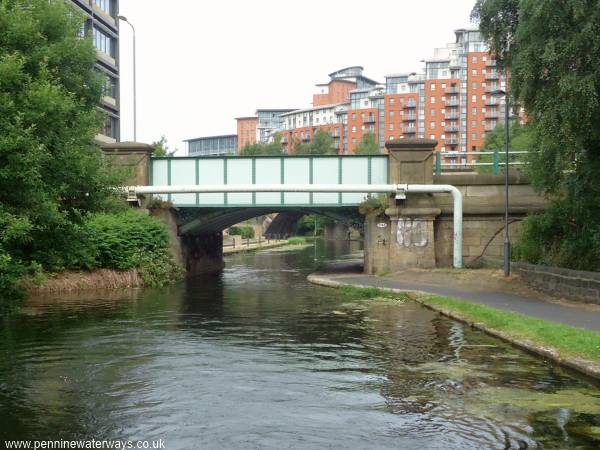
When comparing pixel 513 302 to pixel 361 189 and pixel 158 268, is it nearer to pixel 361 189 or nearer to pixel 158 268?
pixel 361 189

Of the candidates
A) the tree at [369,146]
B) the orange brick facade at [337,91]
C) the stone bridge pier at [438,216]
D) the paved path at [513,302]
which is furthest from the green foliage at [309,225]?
the paved path at [513,302]

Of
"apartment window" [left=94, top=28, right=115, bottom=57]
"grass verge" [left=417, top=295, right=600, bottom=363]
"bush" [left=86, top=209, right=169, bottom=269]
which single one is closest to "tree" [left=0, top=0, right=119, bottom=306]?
"bush" [left=86, top=209, right=169, bottom=269]

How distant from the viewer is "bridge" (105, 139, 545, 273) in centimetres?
3059

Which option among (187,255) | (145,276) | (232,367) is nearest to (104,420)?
(232,367)

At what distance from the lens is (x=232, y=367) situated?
1243 centimetres

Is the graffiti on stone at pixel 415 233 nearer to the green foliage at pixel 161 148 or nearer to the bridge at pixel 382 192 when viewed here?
the bridge at pixel 382 192

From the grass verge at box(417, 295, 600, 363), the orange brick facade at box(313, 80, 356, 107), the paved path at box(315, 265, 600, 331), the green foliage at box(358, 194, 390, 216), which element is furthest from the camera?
the orange brick facade at box(313, 80, 356, 107)

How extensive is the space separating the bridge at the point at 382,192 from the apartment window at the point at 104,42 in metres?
35.6

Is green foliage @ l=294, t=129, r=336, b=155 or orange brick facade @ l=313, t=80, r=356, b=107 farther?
orange brick facade @ l=313, t=80, r=356, b=107

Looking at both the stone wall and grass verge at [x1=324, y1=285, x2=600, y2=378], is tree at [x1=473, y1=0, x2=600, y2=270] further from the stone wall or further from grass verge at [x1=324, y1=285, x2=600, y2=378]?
grass verge at [x1=324, y1=285, x2=600, y2=378]

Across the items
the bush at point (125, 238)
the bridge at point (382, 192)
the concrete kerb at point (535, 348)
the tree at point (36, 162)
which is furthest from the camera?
the bridge at point (382, 192)

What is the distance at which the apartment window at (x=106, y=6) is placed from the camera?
2592 inches

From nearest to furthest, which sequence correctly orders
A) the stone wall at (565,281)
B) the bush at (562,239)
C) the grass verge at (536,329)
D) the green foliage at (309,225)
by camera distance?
the grass verge at (536,329)
the stone wall at (565,281)
the bush at (562,239)
the green foliage at (309,225)

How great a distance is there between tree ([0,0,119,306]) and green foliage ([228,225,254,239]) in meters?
64.3
